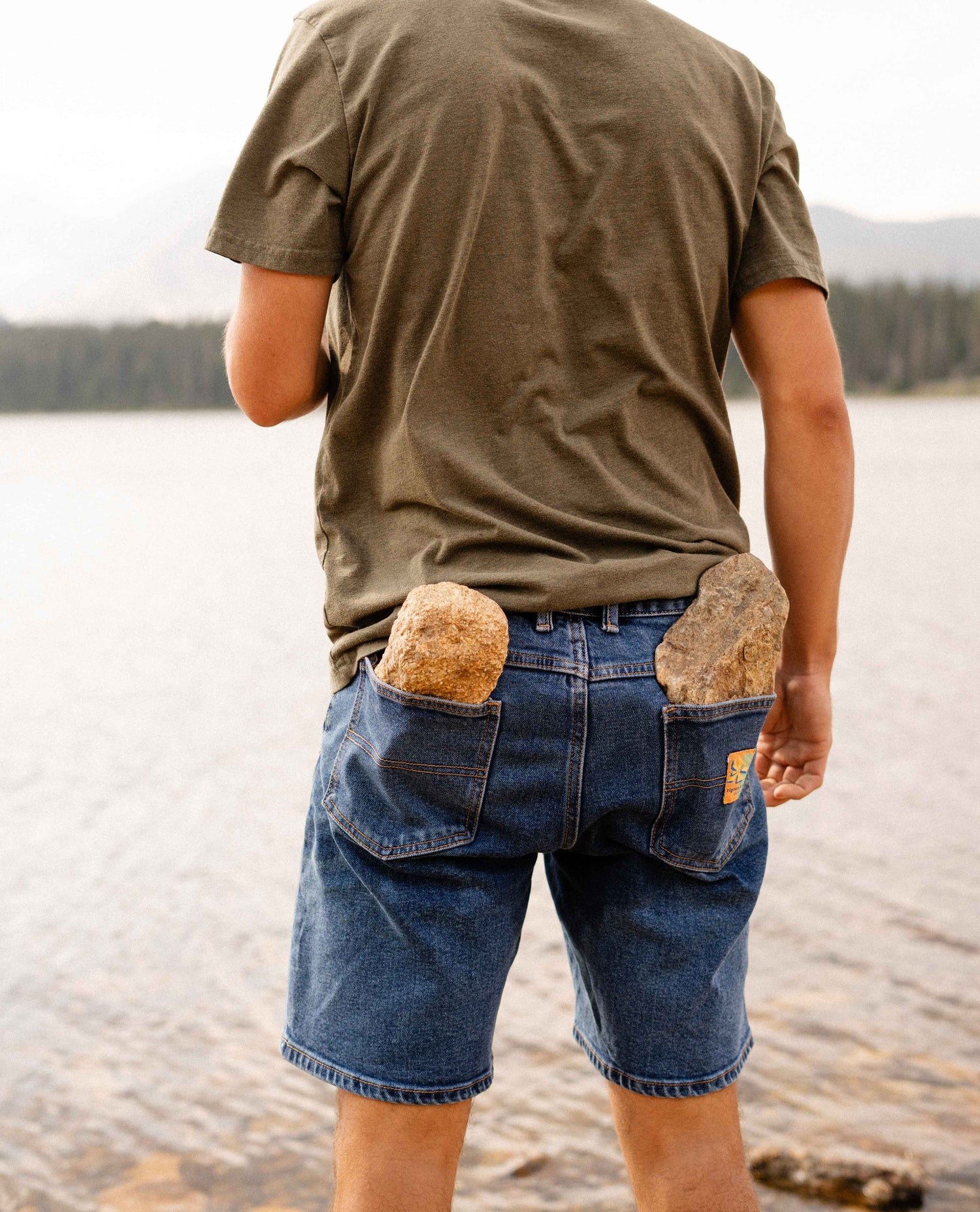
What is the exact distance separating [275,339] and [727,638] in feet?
1.91

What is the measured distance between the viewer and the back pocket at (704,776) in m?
1.26

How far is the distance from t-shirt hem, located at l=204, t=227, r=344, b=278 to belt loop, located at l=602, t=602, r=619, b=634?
0.47 meters

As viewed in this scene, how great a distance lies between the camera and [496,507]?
1245mm

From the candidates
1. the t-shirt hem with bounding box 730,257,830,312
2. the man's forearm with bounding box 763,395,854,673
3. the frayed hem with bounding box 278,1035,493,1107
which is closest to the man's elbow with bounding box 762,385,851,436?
the man's forearm with bounding box 763,395,854,673

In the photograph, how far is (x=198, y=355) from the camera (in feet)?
204

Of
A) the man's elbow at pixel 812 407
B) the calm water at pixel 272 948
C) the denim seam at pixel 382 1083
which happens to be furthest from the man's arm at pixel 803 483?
the calm water at pixel 272 948

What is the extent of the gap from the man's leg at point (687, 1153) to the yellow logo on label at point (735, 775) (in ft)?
1.21

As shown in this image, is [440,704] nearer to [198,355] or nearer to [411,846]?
[411,846]

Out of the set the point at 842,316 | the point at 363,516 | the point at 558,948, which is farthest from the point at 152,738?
the point at 842,316

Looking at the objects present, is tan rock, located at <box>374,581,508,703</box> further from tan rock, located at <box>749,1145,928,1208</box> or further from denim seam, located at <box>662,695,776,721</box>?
tan rock, located at <box>749,1145,928,1208</box>

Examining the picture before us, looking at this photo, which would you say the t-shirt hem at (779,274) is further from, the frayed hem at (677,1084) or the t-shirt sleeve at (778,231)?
the frayed hem at (677,1084)

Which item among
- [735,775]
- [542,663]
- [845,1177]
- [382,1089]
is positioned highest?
[542,663]

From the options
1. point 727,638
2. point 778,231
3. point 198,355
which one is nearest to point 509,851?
point 727,638

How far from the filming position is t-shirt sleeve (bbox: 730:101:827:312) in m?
1.42
